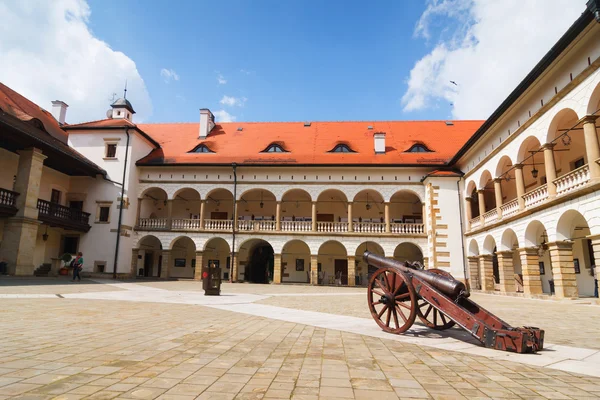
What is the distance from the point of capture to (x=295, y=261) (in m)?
29.1

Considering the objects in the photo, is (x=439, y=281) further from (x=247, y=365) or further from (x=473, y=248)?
(x=473, y=248)

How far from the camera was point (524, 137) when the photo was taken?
656 inches

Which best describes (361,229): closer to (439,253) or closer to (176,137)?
(439,253)

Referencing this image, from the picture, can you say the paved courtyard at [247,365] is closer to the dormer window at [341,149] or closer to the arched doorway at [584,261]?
the arched doorway at [584,261]

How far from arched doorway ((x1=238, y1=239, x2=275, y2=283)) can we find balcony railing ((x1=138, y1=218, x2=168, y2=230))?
6.00 meters

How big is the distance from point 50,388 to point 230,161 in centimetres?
2482

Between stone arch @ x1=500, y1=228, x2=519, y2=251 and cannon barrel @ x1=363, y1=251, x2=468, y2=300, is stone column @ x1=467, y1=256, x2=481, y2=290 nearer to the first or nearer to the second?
stone arch @ x1=500, y1=228, x2=519, y2=251

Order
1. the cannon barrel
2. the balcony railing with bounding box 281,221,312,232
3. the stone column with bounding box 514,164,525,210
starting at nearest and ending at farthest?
1. the cannon barrel
2. the stone column with bounding box 514,164,525,210
3. the balcony railing with bounding box 281,221,312,232

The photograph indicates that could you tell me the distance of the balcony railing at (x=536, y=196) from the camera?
49.8 ft

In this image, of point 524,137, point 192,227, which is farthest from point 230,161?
point 524,137

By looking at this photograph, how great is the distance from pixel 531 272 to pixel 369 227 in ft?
37.5

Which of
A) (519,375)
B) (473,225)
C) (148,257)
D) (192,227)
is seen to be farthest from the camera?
(148,257)

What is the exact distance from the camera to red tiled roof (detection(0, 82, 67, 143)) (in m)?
21.2

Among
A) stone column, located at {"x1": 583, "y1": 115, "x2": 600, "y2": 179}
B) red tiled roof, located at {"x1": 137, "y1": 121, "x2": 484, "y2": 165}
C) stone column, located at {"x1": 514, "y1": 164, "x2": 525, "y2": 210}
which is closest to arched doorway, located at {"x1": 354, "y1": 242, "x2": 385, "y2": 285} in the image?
red tiled roof, located at {"x1": 137, "y1": 121, "x2": 484, "y2": 165}
